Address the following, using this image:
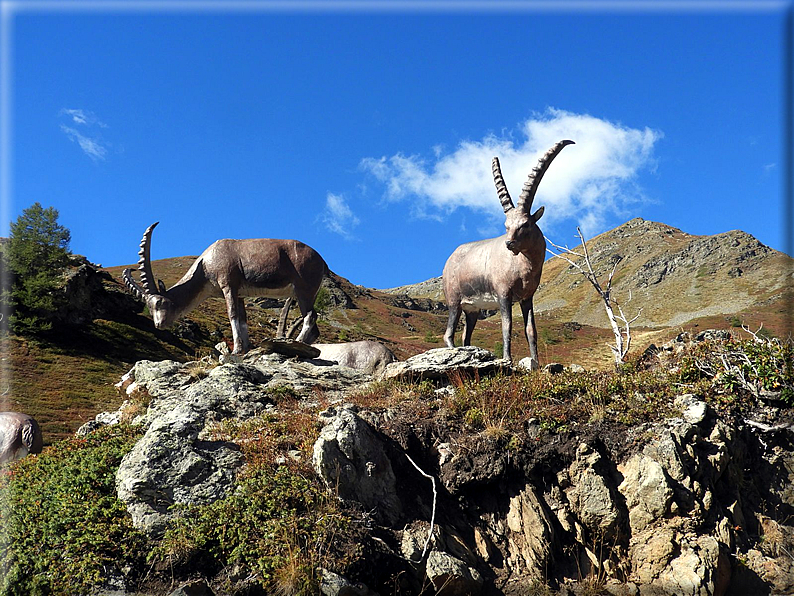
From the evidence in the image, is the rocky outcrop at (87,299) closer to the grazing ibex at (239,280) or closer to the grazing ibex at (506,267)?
the grazing ibex at (239,280)

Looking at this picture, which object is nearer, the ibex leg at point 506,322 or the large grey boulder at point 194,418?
the large grey boulder at point 194,418

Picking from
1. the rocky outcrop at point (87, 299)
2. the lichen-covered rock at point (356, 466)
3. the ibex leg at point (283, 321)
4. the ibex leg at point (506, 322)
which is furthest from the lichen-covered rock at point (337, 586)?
the rocky outcrop at point (87, 299)

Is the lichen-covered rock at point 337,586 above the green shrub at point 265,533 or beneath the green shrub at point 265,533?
beneath

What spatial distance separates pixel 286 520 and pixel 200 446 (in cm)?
231

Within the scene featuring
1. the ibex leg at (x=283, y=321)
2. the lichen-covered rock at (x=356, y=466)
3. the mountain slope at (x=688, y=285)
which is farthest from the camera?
the mountain slope at (x=688, y=285)

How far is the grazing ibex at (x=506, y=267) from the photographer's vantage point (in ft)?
44.2

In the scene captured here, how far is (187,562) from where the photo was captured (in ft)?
26.7

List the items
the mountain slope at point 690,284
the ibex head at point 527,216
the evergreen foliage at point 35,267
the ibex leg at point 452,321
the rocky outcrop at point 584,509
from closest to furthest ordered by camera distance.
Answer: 1. the rocky outcrop at point 584,509
2. the ibex head at point 527,216
3. the ibex leg at point 452,321
4. the evergreen foliage at point 35,267
5. the mountain slope at point 690,284

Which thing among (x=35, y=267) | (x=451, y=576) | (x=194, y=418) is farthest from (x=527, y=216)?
(x=35, y=267)

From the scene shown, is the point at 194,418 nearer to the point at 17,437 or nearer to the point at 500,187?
the point at 17,437

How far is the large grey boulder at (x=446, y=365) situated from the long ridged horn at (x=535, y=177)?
3.58m

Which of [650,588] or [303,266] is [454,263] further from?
[650,588]

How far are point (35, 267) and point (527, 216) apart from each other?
121ft

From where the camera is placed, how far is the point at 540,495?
1004 centimetres
